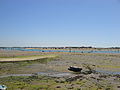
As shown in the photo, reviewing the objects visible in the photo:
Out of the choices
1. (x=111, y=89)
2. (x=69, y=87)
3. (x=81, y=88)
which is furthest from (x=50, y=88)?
(x=111, y=89)

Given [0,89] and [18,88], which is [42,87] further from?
[0,89]

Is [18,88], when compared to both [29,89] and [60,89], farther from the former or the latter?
[60,89]

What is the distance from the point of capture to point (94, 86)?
19.9 m

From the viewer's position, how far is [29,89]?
18.0 metres

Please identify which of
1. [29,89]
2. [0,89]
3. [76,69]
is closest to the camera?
[0,89]

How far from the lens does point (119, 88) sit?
19.2 metres

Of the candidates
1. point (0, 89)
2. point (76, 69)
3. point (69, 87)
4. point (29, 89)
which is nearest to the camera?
point (0, 89)

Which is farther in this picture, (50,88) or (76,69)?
(76,69)

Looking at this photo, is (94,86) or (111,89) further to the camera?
(94,86)

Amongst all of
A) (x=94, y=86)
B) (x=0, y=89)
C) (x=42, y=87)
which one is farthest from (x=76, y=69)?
(x=0, y=89)

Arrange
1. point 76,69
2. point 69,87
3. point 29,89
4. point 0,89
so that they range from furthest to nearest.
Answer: point 76,69 → point 69,87 → point 29,89 → point 0,89

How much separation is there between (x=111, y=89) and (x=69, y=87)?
4.77m

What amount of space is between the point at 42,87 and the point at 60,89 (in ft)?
7.24

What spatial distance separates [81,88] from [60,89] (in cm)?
250
